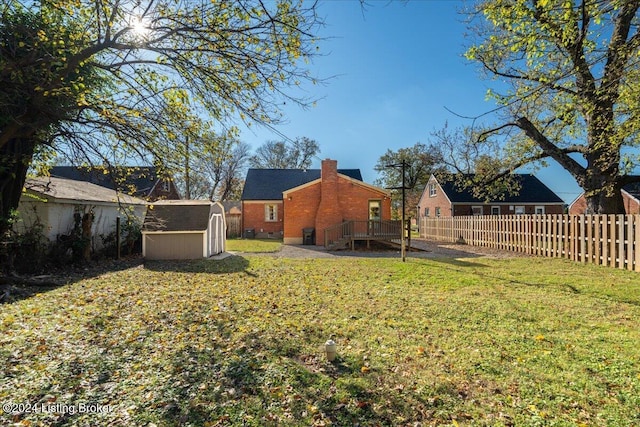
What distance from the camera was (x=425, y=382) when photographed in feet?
11.0

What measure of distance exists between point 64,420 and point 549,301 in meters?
8.13

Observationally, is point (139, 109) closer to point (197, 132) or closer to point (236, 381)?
point (197, 132)

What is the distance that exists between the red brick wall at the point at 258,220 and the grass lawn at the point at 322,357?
18821mm

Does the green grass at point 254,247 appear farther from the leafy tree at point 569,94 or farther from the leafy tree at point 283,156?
the leafy tree at point 283,156

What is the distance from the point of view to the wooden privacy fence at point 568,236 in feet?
33.1

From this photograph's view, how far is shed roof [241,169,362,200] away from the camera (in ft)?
87.9

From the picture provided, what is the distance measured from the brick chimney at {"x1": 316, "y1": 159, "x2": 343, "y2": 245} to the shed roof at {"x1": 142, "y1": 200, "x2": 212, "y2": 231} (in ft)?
25.0

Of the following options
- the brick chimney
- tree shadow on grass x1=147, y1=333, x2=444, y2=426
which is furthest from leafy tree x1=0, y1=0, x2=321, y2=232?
the brick chimney

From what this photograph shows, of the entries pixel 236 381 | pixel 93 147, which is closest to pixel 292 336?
pixel 236 381

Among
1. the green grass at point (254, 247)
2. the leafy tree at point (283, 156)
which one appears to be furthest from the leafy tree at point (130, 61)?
the leafy tree at point (283, 156)

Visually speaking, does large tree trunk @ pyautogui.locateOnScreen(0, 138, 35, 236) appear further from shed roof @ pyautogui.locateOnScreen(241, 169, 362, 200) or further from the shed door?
shed roof @ pyautogui.locateOnScreen(241, 169, 362, 200)

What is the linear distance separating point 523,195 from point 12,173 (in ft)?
117

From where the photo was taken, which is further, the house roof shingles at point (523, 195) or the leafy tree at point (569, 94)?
the house roof shingles at point (523, 195)

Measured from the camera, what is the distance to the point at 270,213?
26.7 metres
